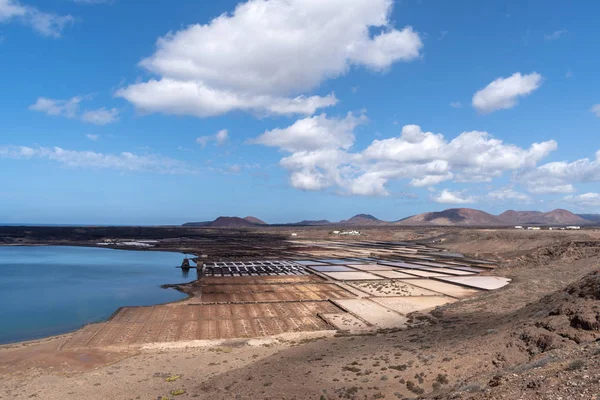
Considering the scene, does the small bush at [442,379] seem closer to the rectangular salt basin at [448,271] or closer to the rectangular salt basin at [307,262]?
the rectangular salt basin at [448,271]

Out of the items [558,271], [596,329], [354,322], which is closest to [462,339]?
[596,329]

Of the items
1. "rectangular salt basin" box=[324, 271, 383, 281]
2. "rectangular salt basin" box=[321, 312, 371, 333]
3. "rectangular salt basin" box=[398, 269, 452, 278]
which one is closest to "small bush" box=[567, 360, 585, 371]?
"rectangular salt basin" box=[321, 312, 371, 333]

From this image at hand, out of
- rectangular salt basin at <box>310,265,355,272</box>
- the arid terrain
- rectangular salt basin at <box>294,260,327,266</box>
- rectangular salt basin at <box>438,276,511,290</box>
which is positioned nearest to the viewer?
the arid terrain

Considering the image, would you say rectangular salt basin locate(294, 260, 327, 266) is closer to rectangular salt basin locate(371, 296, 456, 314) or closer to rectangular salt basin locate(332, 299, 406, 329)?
rectangular salt basin locate(371, 296, 456, 314)

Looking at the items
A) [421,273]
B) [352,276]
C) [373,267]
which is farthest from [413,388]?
[373,267]

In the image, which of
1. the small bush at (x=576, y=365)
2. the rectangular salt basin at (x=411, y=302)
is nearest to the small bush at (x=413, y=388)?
the small bush at (x=576, y=365)

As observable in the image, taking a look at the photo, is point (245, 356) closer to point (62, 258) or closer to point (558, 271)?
point (558, 271)

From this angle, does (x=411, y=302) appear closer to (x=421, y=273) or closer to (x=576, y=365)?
(x=421, y=273)
